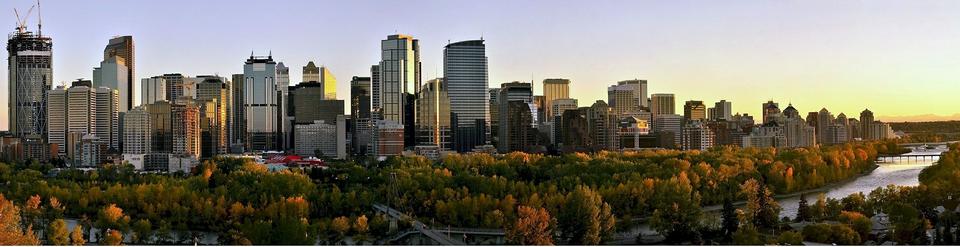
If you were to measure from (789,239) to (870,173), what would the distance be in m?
12.5

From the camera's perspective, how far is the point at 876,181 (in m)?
17.5

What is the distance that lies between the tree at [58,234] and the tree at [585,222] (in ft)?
17.3

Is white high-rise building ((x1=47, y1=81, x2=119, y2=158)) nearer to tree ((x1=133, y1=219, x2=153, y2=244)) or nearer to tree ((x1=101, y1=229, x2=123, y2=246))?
tree ((x1=133, y1=219, x2=153, y2=244))

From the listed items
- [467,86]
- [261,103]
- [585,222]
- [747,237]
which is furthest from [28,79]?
[747,237]

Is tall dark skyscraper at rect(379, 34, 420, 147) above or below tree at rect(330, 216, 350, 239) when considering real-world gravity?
above

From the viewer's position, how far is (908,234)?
899 cm

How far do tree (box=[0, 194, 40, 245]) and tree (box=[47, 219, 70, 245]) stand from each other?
0.56ft


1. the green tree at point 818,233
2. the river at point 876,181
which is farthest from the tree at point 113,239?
the river at point 876,181

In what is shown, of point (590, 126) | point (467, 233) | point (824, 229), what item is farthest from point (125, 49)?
point (824, 229)

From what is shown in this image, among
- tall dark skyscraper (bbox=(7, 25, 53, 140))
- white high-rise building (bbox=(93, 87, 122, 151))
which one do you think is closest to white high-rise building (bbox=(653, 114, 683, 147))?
white high-rise building (bbox=(93, 87, 122, 151))

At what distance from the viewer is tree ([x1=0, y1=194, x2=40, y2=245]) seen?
8.21 m

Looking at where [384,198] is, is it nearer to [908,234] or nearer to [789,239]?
[789,239]

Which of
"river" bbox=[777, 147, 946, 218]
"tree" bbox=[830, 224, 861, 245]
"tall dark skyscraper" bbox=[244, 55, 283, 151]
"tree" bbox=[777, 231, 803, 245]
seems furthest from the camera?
"tall dark skyscraper" bbox=[244, 55, 283, 151]

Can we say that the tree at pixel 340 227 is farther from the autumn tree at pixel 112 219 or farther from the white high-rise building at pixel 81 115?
the white high-rise building at pixel 81 115
